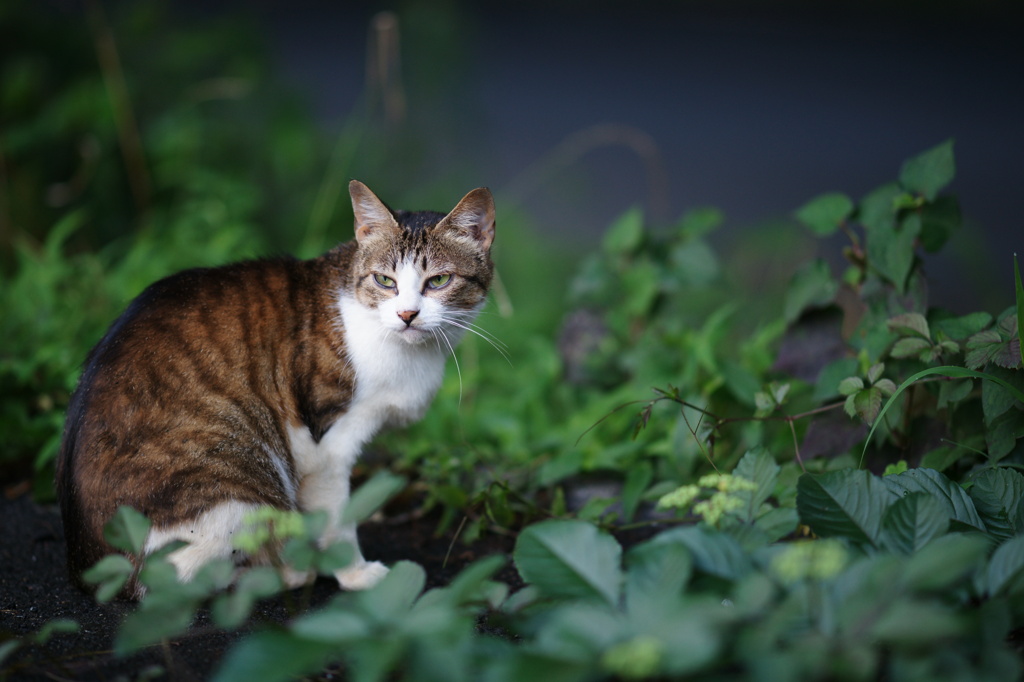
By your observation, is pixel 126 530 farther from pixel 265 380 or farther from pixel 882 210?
pixel 882 210

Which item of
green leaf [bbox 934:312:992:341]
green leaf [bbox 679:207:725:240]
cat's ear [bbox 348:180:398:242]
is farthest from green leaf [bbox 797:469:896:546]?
green leaf [bbox 679:207:725:240]

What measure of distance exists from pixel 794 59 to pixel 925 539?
558 cm

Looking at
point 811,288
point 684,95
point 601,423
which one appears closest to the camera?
point 811,288

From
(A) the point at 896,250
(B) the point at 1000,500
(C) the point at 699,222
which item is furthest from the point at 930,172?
(C) the point at 699,222

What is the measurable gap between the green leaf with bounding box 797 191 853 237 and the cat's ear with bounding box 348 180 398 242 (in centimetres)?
146

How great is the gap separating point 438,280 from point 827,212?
1.40 metres

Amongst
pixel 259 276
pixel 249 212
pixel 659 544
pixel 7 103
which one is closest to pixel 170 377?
pixel 259 276

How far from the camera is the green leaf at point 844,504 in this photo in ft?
5.93

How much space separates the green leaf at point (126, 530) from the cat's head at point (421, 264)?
3.49 ft

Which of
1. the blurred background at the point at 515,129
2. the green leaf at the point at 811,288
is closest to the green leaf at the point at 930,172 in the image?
the green leaf at the point at 811,288

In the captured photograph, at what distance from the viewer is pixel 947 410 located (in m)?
2.63

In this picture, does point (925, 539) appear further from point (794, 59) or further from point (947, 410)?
point (794, 59)

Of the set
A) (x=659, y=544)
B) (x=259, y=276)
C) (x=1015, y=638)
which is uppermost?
(x=259, y=276)

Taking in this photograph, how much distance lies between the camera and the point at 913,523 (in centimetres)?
172
